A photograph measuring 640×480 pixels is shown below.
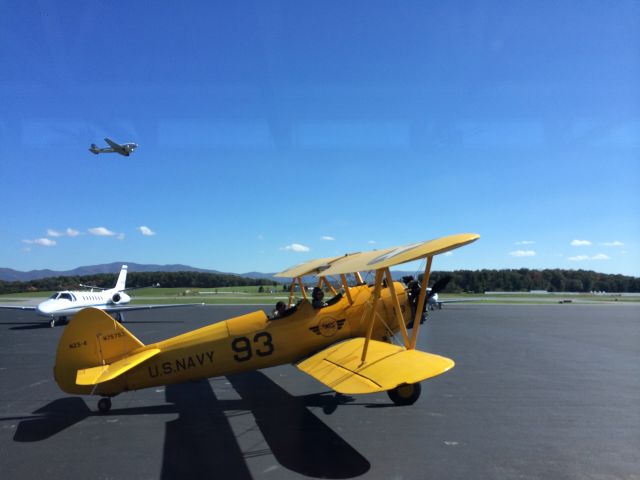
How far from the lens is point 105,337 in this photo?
7.42 metres

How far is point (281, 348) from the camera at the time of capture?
8.05 m

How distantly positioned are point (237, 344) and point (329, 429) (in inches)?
93.7

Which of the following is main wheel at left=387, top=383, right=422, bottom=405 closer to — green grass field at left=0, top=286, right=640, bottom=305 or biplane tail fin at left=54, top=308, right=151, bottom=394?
biplane tail fin at left=54, top=308, right=151, bottom=394

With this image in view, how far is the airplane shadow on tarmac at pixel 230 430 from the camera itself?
516 centimetres

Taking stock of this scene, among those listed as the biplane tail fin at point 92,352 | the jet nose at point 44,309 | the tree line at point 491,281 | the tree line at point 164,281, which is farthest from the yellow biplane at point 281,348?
the tree line at point 164,281

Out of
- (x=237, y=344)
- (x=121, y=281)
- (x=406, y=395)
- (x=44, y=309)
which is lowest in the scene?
(x=406, y=395)

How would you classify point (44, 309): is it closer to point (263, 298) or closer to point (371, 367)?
point (371, 367)

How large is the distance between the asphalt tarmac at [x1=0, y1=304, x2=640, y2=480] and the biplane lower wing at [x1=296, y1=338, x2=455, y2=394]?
2.92 feet

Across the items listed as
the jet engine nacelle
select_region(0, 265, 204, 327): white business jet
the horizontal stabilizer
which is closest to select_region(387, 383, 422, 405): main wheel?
the horizontal stabilizer

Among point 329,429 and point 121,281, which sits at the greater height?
point 121,281

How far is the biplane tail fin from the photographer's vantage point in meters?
7.02

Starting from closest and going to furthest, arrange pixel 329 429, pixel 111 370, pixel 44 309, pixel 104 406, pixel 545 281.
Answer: pixel 329 429 < pixel 111 370 < pixel 104 406 < pixel 44 309 < pixel 545 281

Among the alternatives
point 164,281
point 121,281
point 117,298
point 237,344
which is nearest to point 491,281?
point 121,281

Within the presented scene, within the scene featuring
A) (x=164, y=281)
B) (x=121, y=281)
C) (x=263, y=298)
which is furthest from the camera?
(x=164, y=281)
